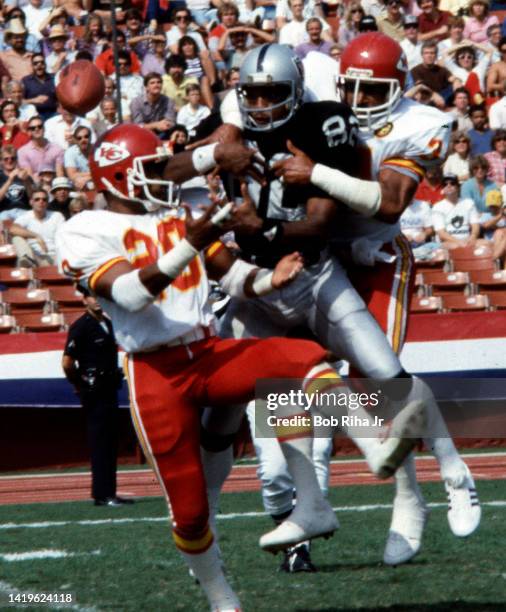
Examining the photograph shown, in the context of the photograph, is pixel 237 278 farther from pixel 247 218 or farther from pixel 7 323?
pixel 7 323

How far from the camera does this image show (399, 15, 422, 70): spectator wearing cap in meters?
14.4

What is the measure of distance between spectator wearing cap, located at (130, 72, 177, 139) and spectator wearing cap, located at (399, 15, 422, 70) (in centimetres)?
262

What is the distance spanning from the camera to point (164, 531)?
7410 mm

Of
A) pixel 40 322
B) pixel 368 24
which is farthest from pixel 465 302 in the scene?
pixel 40 322

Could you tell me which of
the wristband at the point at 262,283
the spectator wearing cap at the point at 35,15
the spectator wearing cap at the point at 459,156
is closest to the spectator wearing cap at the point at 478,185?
the spectator wearing cap at the point at 459,156

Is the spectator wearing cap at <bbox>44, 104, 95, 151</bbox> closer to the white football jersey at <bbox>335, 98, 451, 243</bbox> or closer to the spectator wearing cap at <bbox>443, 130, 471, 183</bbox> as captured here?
the spectator wearing cap at <bbox>443, 130, 471, 183</bbox>

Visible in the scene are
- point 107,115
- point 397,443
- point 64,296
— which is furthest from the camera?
point 107,115

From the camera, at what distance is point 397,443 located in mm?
4520

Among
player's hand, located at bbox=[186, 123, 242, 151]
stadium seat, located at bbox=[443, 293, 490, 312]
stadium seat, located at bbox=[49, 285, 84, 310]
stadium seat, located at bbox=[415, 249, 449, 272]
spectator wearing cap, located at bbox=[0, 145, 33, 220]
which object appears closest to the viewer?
player's hand, located at bbox=[186, 123, 242, 151]

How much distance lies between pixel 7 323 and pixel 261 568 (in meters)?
6.00

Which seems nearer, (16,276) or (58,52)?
(16,276)

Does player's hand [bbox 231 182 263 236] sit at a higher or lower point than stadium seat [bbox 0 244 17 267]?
higher

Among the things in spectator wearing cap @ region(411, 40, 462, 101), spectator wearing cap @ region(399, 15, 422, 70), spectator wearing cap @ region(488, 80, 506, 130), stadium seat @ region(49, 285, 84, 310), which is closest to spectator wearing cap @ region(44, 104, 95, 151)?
stadium seat @ region(49, 285, 84, 310)

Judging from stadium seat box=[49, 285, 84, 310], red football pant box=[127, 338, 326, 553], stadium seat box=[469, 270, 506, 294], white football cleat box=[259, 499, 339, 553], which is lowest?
stadium seat box=[49, 285, 84, 310]
